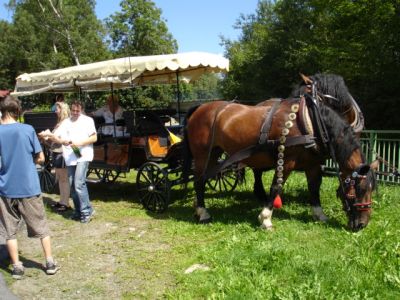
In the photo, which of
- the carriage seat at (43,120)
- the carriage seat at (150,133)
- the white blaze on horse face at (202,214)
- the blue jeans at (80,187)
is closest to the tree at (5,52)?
the carriage seat at (43,120)

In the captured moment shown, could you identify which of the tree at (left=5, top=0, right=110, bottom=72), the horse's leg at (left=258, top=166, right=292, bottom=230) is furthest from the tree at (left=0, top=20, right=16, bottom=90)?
the horse's leg at (left=258, top=166, right=292, bottom=230)

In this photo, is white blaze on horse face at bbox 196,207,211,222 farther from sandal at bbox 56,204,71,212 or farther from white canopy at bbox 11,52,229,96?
sandal at bbox 56,204,71,212

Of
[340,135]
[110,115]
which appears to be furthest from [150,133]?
[340,135]

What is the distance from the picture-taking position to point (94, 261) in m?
4.99

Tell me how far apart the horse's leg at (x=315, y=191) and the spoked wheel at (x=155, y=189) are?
218 cm

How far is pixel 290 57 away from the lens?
94.0 feet

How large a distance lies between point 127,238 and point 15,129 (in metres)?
2.17

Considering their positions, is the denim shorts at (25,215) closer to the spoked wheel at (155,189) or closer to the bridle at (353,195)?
the spoked wheel at (155,189)

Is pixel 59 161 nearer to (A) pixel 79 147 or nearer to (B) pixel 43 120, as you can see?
(A) pixel 79 147

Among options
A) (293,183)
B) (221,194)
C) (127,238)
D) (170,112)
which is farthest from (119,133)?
(293,183)

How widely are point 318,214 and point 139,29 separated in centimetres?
3563

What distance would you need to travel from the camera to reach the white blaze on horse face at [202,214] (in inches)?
245

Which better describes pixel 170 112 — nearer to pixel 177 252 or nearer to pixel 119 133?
pixel 119 133

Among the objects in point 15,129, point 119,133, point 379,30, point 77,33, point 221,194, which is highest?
point 77,33
